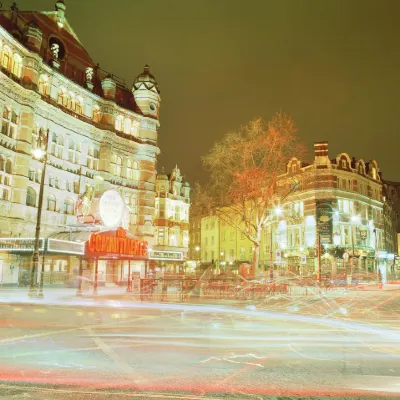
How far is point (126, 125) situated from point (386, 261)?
166 feet

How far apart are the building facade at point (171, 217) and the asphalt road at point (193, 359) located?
42.4m

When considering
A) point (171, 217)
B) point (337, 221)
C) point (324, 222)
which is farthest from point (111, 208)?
point (337, 221)

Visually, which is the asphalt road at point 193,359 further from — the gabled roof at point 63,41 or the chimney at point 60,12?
the chimney at point 60,12

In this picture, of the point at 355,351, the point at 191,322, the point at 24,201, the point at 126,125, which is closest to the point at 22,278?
the point at 24,201

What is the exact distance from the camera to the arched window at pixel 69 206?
125 ft

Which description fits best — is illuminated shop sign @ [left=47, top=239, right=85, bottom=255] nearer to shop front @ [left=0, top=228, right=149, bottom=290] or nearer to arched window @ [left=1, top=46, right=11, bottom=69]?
shop front @ [left=0, top=228, right=149, bottom=290]

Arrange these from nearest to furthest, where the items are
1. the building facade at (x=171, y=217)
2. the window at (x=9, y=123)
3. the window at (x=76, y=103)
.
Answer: the window at (x=9, y=123) → the window at (x=76, y=103) → the building facade at (x=171, y=217)

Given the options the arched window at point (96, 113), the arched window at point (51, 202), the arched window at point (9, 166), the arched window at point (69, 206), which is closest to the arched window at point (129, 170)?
the arched window at point (96, 113)

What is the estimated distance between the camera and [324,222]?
41.7 m

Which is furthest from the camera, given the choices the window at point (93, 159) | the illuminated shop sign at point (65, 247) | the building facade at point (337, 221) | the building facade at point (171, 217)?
the building facade at point (337, 221)

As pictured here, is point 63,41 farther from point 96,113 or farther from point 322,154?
point 322,154

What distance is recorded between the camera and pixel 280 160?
29766 mm

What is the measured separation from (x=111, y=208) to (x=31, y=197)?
755 cm

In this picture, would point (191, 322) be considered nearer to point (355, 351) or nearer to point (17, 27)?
point (355, 351)
